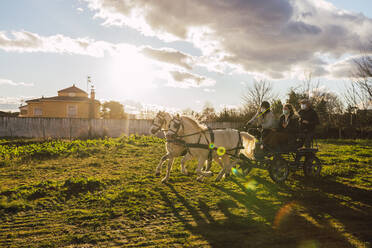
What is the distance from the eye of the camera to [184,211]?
4973 mm

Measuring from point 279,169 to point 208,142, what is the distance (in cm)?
233

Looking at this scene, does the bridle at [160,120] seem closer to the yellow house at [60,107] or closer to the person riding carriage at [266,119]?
the person riding carriage at [266,119]

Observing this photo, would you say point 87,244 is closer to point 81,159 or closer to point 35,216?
point 35,216

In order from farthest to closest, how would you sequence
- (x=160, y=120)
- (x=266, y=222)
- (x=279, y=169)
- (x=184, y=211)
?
1. (x=279, y=169)
2. (x=160, y=120)
3. (x=184, y=211)
4. (x=266, y=222)

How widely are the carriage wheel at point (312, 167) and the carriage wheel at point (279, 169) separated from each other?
1058 mm

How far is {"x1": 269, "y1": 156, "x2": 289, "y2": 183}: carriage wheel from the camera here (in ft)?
23.3

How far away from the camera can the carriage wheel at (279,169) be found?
23.3 ft

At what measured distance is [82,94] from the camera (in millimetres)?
40875

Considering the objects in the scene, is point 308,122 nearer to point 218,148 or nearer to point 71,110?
point 218,148

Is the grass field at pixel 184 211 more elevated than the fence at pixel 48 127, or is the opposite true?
the fence at pixel 48 127

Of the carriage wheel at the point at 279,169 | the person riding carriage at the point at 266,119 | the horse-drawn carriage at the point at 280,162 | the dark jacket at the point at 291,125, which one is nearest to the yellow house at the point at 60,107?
the person riding carriage at the point at 266,119

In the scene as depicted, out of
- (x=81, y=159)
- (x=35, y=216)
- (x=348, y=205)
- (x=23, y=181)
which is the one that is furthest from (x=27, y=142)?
(x=348, y=205)

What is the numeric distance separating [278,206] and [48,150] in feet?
37.6

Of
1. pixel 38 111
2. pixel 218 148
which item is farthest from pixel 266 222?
pixel 38 111
